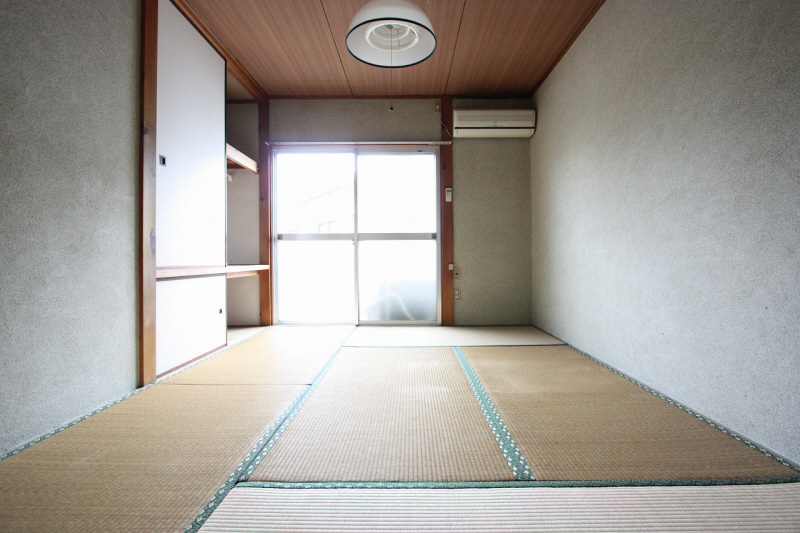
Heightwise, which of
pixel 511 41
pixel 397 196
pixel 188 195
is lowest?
pixel 188 195

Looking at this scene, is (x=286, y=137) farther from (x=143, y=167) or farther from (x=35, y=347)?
(x=35, y=347)

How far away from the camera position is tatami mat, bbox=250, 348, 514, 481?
146 cm

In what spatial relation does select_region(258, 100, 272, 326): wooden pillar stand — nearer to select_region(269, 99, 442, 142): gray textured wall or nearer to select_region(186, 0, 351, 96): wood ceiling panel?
select_region(269, 99, 442, 142): gray textured wall

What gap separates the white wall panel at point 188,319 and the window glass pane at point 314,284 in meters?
1.27

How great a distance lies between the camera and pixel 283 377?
8.67ft

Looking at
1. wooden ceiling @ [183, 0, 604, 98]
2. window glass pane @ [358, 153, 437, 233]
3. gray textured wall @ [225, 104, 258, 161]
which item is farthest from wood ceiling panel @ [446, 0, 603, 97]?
gray textured wall @ [225, 104, 258, 161]

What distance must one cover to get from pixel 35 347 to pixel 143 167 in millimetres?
1260

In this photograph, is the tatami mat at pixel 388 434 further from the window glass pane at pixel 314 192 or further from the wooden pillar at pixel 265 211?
the window glass pane at pixel 314 192

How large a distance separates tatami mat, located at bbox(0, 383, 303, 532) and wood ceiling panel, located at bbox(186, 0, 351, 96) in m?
2.99

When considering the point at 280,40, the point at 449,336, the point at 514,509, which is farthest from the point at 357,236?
the point at 514,509

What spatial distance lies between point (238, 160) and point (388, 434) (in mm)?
3531

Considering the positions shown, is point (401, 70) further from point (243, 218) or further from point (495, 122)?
point (243, 218)

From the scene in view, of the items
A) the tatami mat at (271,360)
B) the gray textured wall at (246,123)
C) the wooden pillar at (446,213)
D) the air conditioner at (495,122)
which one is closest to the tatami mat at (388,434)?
the tatami mat at (271,360)

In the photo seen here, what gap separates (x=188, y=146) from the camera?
3035mm
